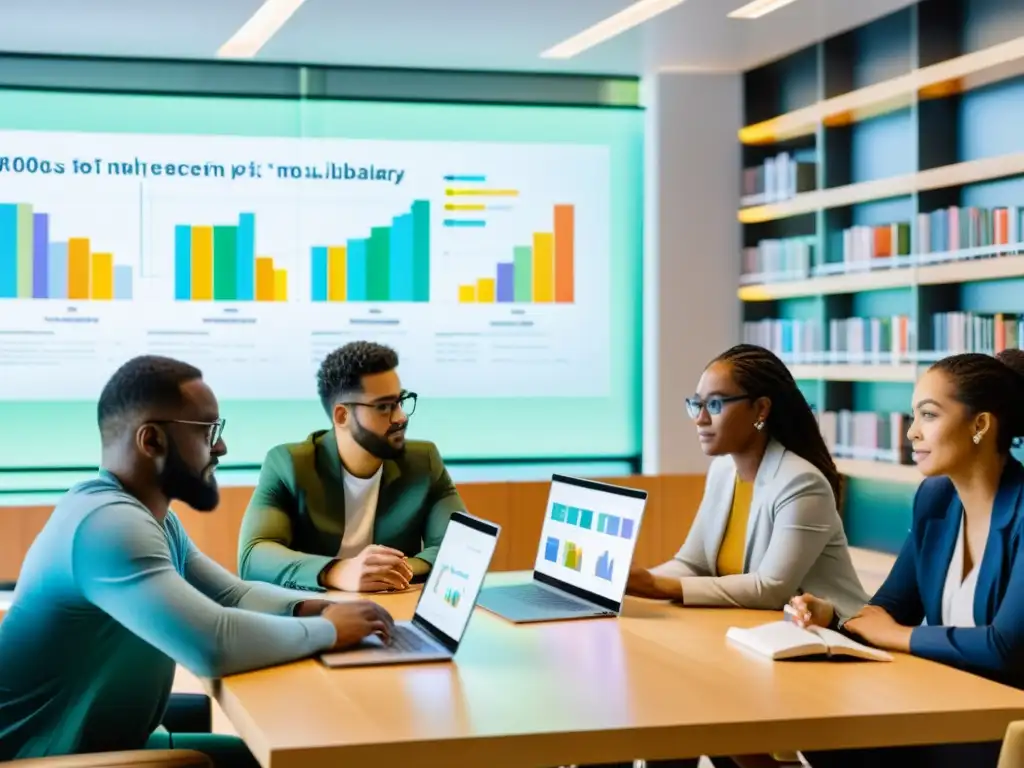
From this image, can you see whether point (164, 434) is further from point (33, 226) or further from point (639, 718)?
point (33, 226)

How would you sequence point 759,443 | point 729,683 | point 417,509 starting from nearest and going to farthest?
point 729,683 < point 759,443 < point 417,509

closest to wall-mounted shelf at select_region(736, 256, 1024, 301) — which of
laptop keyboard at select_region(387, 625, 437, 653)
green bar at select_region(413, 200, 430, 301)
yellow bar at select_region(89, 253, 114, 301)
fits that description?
green bar at select_region(413, 200, 430, 301)

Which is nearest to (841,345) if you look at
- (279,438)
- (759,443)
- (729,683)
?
(279,438)

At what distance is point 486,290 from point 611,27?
168 cm

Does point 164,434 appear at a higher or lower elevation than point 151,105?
lower

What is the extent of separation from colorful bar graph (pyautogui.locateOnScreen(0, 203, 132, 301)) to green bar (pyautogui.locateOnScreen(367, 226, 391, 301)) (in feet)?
4.04

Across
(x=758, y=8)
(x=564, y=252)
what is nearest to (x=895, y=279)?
(x=758, y=8)

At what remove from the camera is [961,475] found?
2932 millimetres

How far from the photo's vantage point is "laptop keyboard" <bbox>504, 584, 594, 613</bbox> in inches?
128

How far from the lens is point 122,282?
700 cm

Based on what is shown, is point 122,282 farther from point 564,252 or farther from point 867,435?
point 867,435

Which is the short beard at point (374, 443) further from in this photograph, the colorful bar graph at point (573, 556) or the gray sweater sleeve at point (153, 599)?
the gray sweater sleeve at point (153, 599)

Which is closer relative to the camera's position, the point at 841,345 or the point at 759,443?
the point at 759,443

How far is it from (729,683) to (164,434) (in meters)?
1.15
